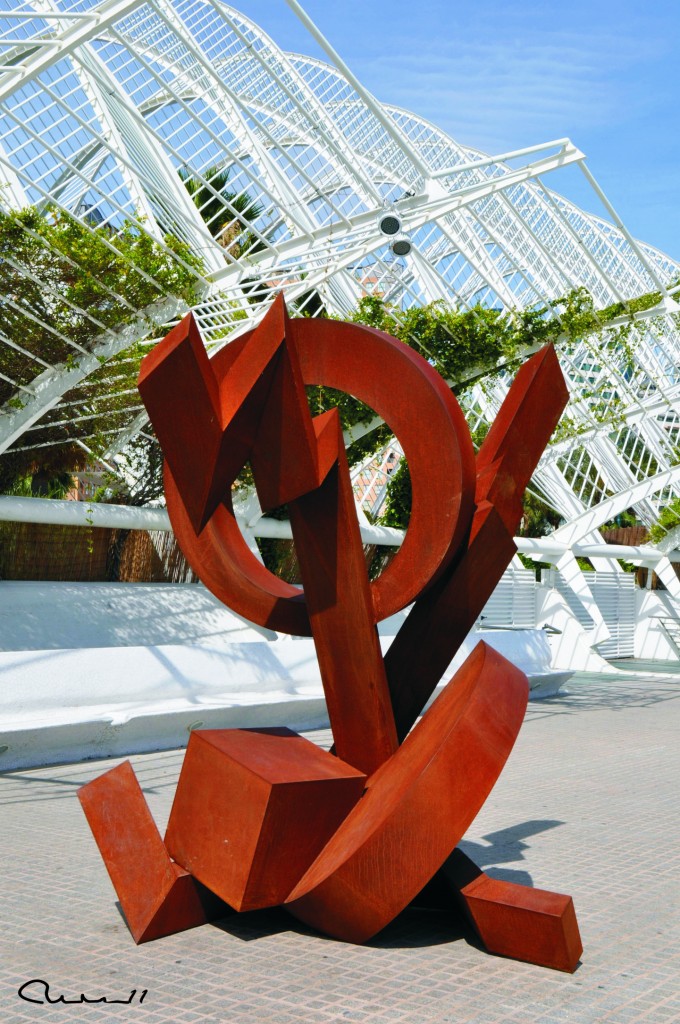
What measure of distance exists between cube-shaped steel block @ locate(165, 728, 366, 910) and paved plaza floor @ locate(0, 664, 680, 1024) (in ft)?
1.01

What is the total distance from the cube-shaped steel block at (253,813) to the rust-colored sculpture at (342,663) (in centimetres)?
1

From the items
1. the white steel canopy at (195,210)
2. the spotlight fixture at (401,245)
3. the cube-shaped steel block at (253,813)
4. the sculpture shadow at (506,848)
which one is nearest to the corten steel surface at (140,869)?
the cube-shaped steel block at (253,813)

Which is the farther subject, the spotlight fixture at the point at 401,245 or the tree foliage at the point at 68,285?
the spotlight fixture at the point at 401,245

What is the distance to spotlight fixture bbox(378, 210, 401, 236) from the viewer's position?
14555 millimetres

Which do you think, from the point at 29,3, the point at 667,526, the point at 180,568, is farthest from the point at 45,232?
the point at 667,526

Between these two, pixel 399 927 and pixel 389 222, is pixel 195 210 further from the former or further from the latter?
pixel 399 927

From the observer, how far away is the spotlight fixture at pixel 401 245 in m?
14.9

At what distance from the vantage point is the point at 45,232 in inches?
567

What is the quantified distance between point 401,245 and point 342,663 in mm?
9887

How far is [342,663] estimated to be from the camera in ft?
20.0

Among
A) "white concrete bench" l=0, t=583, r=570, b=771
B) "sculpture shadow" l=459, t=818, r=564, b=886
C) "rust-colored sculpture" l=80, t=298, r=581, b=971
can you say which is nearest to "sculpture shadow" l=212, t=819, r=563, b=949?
"rust-colored sculpture" l=80, t=298, r=581, b=971

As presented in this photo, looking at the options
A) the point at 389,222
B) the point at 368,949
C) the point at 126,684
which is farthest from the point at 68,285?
the point at 368,949

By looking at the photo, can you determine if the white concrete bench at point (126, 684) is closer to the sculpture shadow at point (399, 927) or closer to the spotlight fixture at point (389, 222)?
the sculpture shadow at point (399, 927)
